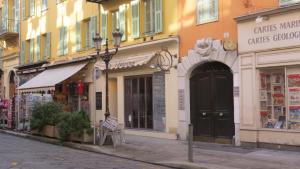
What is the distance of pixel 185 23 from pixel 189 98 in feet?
9.12

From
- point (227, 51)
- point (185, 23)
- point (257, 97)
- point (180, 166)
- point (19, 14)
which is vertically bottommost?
point (180, 166)

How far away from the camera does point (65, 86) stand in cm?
2623

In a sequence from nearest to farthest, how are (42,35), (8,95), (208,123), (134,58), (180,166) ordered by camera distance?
(180,166), (208,123), (134,58), (42,35), (8,95)

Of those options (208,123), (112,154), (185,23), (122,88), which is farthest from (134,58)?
(112,154)

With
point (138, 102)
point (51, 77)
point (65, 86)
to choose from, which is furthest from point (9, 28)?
point (138, 102)

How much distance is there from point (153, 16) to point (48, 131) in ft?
21.2

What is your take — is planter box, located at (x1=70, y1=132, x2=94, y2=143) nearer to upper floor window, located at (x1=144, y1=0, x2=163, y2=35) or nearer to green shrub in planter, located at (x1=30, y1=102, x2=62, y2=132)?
green shrub in planter, located at (x1=30, y1=102, x2=62, y2=132)

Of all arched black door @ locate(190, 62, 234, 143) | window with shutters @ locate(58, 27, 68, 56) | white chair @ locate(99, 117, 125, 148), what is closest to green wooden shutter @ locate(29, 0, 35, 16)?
window with shutters @ locate(58, 27, 68, 56)

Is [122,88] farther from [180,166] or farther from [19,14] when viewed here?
[19,14]

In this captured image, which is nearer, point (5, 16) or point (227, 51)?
point (227, 51)

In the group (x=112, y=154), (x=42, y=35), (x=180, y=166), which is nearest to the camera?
(x=180, y=166)

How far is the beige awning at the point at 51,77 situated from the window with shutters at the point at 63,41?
37.8 inches

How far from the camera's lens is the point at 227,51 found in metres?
15.6

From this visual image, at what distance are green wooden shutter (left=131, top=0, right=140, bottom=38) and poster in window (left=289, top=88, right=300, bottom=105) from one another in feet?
26.2
